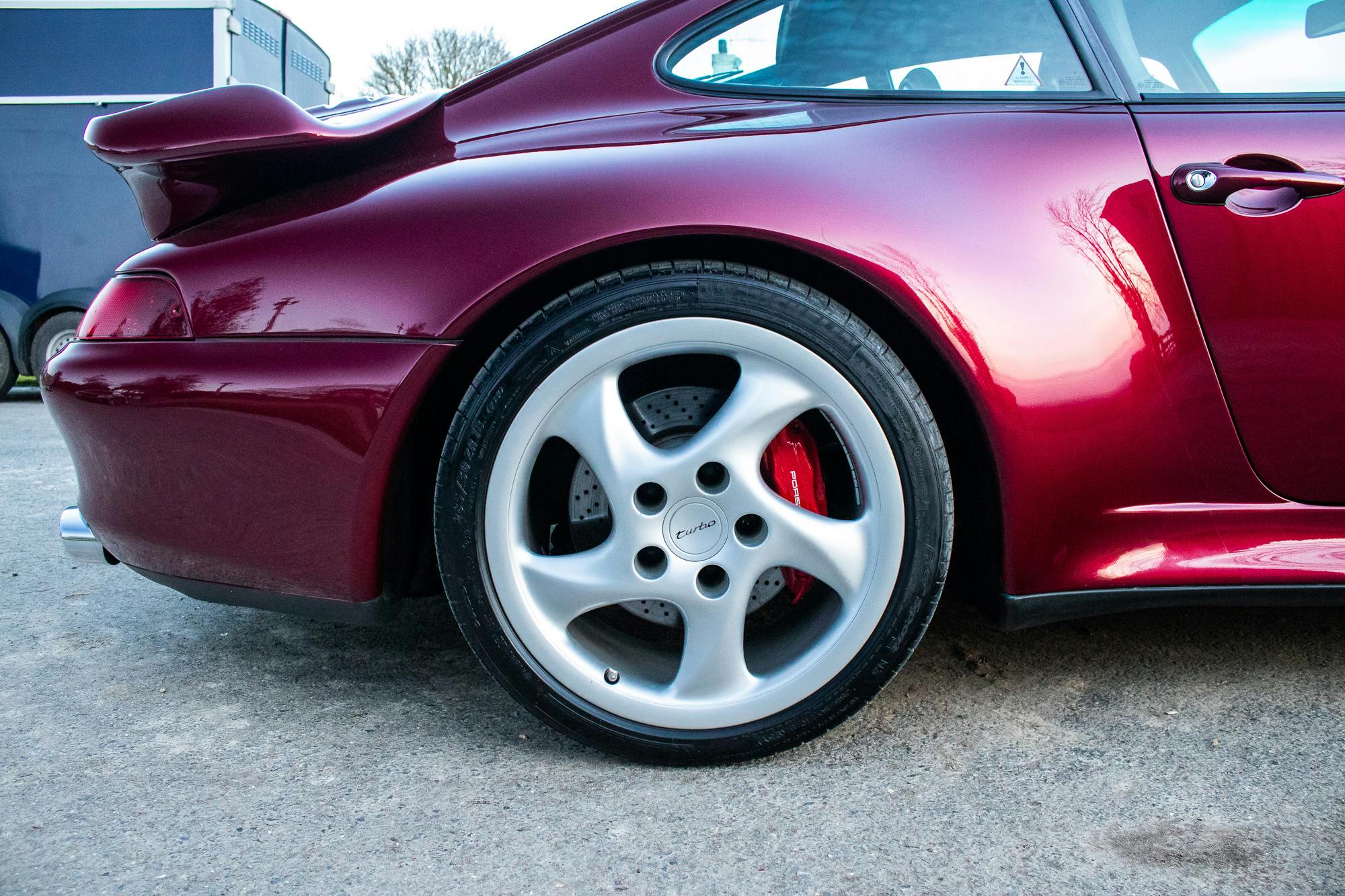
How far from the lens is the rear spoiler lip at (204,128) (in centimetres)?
147

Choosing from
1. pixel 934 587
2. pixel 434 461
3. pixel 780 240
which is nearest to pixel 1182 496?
pixel 934 587

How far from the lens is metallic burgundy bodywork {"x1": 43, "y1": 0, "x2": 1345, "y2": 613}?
143cm

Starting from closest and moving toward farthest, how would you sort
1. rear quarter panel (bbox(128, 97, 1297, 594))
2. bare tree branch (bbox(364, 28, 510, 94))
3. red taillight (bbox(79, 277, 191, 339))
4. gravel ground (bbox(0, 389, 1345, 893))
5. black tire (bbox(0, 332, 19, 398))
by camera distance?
gravel ground (bbox(0, 389, 1345, 893))
rear quarter panel (bbox(128, 97, 1297, 594))
red taillight (bbox(79, 277, 191, 339))
black tire (bbox(0, 332, 19, 398))
bare tree branch (bbox(364, 28, 510, 94))

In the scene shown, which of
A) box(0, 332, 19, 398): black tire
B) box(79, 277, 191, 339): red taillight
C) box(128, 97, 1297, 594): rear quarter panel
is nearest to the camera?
box(128, 97, 1297, 594): rear quarter panel

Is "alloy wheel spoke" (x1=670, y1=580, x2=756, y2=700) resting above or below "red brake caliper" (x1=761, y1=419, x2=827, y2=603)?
below

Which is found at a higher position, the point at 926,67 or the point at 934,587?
the point at 926,67

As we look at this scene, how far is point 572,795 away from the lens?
1.41 meters

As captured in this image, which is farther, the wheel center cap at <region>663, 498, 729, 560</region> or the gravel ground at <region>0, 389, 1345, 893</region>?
the wheel center cap at <region>663, 498, 729, 560</region>

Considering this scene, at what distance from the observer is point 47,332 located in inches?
261

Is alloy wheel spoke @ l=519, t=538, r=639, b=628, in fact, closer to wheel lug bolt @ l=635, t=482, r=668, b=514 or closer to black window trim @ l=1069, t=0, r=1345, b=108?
wheel lug bolt @ l=635, t=482, r=668, b=514

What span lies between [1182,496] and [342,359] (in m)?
1.22

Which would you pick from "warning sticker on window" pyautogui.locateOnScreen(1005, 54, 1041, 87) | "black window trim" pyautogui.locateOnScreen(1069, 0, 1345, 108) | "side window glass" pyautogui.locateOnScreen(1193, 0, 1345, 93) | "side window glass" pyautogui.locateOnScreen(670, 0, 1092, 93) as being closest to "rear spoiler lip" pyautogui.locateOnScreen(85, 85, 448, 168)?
"side window glass" pyautogui.locateOnScreen(670, 0, 1092, 93)

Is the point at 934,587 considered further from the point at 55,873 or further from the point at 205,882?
the point at 55,873

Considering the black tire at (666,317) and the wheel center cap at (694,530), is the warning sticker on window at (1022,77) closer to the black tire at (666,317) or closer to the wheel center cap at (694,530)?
the black tire at (666,317)
